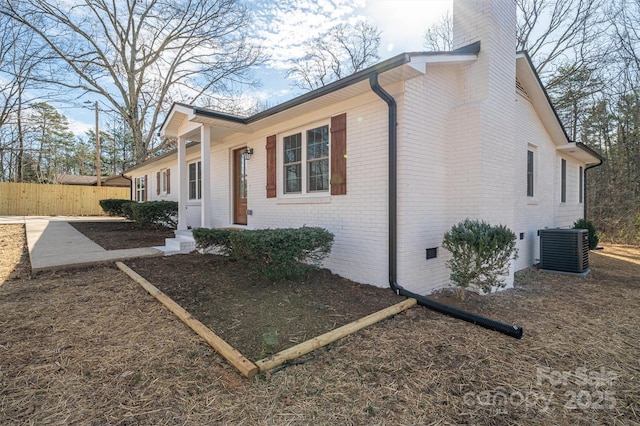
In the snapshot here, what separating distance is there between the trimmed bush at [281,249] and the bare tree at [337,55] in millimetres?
16011

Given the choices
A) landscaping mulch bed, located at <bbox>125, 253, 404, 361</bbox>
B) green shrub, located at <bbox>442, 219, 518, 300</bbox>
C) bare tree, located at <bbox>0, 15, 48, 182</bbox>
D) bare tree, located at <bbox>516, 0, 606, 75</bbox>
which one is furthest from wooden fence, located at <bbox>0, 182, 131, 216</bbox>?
bare tree, located at <bbox>516, 0, 606, 75</bbox>

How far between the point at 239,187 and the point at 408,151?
498cm

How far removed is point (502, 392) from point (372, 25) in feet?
64.0

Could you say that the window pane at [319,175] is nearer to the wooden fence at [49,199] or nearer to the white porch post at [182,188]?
the white porch post at [182,188]

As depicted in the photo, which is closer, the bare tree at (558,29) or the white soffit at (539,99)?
the white soffit at (539,99)

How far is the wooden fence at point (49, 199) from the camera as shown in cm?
1956

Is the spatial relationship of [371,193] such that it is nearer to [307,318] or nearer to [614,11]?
[307,318]

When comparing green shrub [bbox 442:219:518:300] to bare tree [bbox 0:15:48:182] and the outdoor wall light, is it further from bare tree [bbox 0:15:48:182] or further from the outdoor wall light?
bare tree [bbox 0:15:48:182]

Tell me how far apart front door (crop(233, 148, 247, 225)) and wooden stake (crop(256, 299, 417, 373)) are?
5.06m

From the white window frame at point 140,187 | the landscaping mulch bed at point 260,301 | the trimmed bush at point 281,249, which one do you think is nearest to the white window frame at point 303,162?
the trimmed bush at point 281,249

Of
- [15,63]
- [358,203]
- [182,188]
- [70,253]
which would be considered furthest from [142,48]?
[358,203]

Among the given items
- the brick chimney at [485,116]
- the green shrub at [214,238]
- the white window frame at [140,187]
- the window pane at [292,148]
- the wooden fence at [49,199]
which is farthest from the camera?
the wooden fence at [49,199]

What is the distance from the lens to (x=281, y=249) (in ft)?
13.5

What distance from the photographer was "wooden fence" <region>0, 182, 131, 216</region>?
19.6 m
